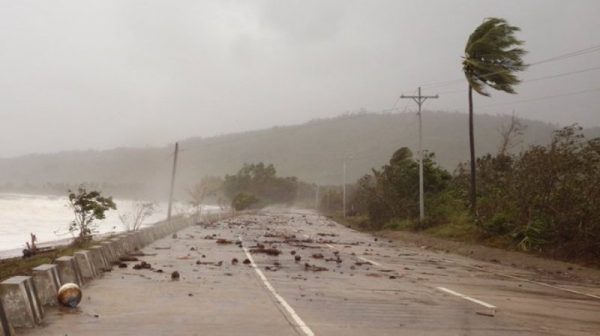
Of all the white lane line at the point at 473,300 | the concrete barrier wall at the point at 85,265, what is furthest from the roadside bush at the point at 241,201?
the white lane line at the point at 473,300

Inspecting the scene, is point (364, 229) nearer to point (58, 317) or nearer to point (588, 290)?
point (588, 290)

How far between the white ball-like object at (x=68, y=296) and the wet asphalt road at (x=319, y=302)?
0.23m

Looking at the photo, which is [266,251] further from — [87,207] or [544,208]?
[544,208]

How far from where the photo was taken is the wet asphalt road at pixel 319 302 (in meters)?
9.02

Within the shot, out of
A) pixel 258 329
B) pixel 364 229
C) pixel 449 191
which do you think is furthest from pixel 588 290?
pixel 364 229

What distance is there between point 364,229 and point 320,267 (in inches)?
1243

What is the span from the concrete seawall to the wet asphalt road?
31cm

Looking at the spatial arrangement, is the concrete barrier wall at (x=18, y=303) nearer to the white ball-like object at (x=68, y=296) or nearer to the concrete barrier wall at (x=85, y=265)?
the white ball-like object at (x=68, y=296)

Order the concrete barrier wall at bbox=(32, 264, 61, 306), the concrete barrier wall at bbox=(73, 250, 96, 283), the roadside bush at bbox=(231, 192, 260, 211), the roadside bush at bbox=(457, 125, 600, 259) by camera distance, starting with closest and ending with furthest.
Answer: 1. the concrete barrier wall at bbox=(32, 264, 61, 306)
2. the concrete barrier wall at bbox=(73, 250, 96, 283)
3. the roadside bush at bbox=(457, 125, 600, 259)
4. the roadside bush at bbox=(231, 192, 260, 211)

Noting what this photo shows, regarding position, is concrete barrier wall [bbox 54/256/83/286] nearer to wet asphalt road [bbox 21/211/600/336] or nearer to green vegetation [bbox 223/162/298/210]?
wet asphalt road [bbox 21/211/600/336]

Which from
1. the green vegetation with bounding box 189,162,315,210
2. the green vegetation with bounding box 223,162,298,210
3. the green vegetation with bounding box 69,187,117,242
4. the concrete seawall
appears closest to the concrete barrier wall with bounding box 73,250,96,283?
the concrete seawall

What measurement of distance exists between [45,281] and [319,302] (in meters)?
5.01

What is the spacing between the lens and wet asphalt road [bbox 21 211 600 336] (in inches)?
355

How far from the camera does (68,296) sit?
33.2 feet
